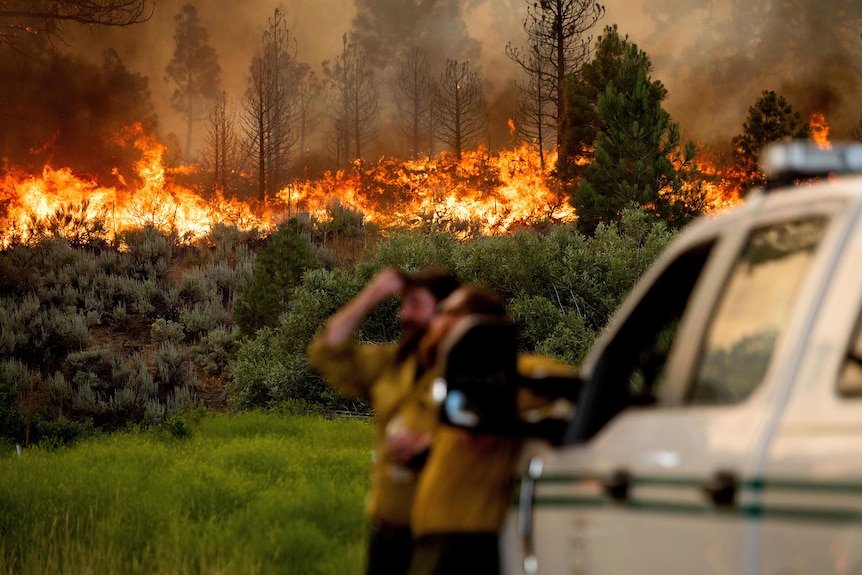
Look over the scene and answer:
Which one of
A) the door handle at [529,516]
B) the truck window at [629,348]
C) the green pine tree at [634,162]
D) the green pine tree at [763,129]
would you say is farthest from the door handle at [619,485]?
the green pine tree at [763,129]

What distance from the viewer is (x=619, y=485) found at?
2.59 meters

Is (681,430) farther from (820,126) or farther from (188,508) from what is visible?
(820,126)

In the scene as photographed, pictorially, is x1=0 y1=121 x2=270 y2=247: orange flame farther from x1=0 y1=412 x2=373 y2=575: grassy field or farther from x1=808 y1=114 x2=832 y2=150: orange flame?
x1=808 y1=114 x2=832 y2=150: orange flame

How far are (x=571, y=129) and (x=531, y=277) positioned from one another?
53.7 ft

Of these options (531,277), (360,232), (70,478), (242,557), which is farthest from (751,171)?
(242,557)

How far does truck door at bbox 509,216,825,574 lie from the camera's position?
7.04 feet

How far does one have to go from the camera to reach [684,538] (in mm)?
2266

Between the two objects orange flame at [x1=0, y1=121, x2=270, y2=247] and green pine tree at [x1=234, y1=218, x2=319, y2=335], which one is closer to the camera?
green pine tree at [x1=234, y1=218, x2=319, y2=335]

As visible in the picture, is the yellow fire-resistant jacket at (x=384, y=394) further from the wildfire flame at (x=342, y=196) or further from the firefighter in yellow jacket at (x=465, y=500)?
the wildfire flame at (x=342, y=196)

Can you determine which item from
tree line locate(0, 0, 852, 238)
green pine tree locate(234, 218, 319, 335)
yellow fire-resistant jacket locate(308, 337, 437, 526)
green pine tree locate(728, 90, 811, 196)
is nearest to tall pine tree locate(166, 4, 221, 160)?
tree line locate(0, 0, 852, 238)

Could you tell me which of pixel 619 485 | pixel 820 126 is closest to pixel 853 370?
pixel 619 485

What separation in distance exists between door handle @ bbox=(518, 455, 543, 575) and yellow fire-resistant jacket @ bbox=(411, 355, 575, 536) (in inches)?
4.8

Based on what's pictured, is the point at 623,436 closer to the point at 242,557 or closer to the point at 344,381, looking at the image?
the point at 344,381

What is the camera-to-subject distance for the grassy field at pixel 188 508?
8.25m
